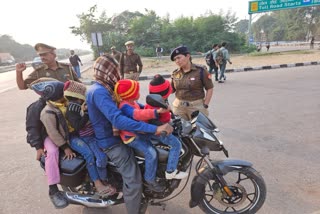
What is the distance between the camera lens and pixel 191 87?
3432 mm

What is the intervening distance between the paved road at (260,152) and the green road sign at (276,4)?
19844mm

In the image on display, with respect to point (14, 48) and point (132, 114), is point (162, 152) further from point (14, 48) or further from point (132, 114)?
point (14, 48)

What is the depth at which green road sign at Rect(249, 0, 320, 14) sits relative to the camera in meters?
24.0

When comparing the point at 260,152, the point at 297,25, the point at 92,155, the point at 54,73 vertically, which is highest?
the point at 297,25

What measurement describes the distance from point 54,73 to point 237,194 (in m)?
2.72

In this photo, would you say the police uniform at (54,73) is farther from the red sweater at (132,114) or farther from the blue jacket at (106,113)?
the red sweater at (132,114)

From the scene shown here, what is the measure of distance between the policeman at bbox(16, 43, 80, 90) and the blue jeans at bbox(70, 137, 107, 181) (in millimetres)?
1521

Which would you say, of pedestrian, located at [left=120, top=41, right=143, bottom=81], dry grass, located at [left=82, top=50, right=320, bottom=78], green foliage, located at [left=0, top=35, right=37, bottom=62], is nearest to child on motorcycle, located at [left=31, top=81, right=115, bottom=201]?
pedestrian, located at [left=120, top=41, right=143, bottom=81]

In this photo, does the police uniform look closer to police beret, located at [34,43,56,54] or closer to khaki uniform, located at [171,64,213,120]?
police beret, located at [34,43,56,54]

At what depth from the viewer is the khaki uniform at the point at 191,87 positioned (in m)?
3.40

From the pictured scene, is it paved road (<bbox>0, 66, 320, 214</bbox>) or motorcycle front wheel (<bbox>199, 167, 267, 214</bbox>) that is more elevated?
motorcycle front wheel (<bbox>199, 167, 267, 214</bbox>)

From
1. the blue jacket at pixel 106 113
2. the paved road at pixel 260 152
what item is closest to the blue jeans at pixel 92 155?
the blue jacket at pixel 106 113

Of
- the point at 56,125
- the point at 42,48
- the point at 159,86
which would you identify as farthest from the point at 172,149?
the point at 42,48

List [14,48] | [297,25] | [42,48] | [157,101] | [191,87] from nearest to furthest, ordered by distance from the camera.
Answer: [157,101]
[42,48]
[191,87]
[297,25]
[14,48]
